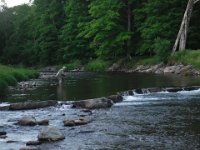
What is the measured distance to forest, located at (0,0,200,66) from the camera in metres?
58.3

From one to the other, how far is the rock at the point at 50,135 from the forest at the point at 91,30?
122ft

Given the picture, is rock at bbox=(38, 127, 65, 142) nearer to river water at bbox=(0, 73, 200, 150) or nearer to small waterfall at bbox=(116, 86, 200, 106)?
river water at bbox=(0, 73, 200, 150)

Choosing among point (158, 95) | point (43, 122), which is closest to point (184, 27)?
point (158, 95)

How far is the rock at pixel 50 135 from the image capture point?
15.9 metres

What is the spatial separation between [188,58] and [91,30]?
840 inches

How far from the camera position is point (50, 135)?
16000 mm

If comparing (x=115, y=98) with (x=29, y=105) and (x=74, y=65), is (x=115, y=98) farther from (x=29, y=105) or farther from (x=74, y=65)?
(x=74, y=65)

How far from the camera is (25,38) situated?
90500 mm

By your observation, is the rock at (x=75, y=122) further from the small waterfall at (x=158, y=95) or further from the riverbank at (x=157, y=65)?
the riverbank at (x=157, y=65)

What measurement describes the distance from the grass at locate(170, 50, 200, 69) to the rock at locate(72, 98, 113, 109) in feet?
77.4

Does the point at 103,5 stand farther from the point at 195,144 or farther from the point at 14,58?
Result: the point at 195,144

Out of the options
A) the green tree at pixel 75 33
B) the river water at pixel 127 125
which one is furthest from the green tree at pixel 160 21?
the river water at pixel 127 125

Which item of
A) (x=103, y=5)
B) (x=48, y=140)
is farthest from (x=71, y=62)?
(x=48, y=140)

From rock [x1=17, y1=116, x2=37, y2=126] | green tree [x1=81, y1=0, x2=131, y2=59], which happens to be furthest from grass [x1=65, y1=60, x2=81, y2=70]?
rock [x1=17, y1=116, x2=37, y2=126]
